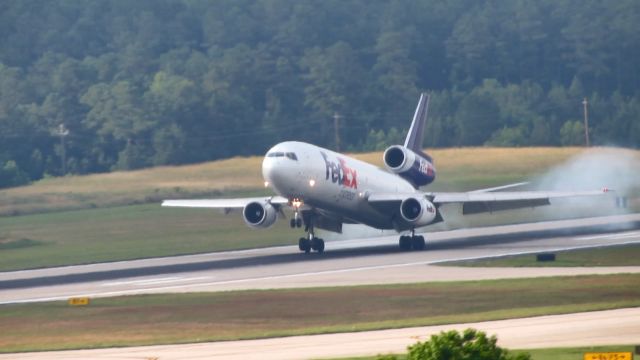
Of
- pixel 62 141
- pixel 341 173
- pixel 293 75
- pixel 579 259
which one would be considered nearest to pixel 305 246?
pixel 341 173

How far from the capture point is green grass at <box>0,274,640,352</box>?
39.0 metres

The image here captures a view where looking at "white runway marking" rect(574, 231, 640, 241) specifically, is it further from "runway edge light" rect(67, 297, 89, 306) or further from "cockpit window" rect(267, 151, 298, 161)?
"runway edge light" rect(67, 297, 89, 306)

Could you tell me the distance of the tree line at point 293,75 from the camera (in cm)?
11219

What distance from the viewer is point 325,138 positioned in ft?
387

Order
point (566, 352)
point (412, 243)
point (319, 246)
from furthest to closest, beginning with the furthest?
point (412, 243) < point (319, 246) < point (566, 352)

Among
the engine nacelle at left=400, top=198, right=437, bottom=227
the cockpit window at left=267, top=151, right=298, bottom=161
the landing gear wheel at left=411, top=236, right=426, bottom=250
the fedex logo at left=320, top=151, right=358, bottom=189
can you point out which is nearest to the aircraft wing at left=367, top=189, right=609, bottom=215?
the engine nacelle at left=400, top=198, right=437, bottom=227

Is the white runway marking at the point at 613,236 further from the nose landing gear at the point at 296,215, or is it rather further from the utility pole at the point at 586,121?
the utility pole at the point at 586,121

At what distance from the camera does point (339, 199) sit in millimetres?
62625

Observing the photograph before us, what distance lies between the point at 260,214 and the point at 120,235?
14.4m

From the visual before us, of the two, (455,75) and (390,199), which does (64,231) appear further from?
(455,75)

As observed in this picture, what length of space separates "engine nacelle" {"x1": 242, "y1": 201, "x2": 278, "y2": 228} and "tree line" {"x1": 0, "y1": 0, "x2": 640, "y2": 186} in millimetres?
31896

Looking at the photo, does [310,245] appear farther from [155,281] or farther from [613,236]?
[613,236]

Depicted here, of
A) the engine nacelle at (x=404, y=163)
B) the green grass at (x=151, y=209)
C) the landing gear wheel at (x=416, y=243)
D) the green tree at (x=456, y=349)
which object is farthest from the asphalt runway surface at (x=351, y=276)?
the green tree at (x=456, y=349)

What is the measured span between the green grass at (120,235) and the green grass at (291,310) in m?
19.0
